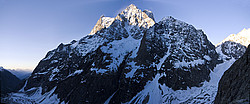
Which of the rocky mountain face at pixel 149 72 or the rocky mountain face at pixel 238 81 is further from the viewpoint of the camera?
the rocky mountain face at pixel 149 72

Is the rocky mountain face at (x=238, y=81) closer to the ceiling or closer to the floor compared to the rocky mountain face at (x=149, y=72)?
closer to the floor

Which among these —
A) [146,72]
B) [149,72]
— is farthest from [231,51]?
[146,72]

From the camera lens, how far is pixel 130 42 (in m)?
192

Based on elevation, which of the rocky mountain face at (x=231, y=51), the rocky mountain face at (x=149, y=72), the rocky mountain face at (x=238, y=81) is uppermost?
the rocky mountain face at (x=231, y=51)

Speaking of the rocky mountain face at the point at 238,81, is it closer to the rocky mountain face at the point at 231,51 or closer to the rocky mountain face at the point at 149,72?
the rocky mountain face at the point at 149,72

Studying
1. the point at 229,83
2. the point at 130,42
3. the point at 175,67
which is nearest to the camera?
the point at 229,83

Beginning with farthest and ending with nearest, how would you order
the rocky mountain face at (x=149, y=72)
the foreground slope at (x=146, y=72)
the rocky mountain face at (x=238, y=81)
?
the foreground slope at (x=146, y=72) < the rocky mountain face at (x=149, y=72) < the rocky mountain face at (x=238, y=81)

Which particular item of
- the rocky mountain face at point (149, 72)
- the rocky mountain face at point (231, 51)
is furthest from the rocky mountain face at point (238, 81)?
the rocky mountain face at point (231, 51)

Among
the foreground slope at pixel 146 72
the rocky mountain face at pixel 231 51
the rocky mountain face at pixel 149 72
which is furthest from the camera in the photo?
the rocky mountain face at pixel 231 51

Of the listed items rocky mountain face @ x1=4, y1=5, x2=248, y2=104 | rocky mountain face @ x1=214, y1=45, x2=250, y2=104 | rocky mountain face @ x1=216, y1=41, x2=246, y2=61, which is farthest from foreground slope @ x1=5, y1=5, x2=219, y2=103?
rocky mountain face @ x1=214, y1=45, x2=250, y2=104

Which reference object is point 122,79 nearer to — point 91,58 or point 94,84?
point 94,84

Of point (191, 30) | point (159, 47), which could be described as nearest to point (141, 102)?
point (159, 47)

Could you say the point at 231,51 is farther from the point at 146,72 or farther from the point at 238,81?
the point at 238,81

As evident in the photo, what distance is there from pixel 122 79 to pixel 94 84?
96.3ft
